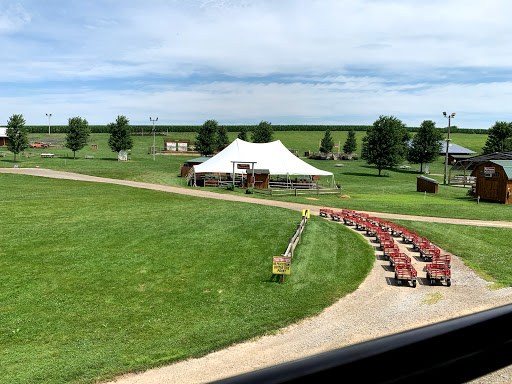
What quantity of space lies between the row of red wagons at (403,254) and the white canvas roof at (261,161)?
16.9 m

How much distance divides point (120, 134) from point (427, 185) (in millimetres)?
52763

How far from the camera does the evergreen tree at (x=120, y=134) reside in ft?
230

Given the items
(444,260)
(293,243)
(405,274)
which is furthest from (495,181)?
(293,243)

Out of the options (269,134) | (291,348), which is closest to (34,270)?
(291,348)

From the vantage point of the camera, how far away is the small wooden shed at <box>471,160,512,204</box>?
36.8 meters

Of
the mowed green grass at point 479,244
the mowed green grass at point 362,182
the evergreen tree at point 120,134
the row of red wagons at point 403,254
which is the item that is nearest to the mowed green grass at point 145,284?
the row of red wagons at point 403,254

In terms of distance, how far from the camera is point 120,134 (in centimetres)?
7150

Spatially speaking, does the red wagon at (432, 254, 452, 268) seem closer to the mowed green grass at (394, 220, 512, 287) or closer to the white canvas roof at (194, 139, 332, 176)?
the mowed green grass at (394, 220, 512, 287)

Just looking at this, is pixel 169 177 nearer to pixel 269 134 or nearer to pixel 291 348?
pixel 269 134

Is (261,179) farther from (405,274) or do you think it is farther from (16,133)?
(16,133)

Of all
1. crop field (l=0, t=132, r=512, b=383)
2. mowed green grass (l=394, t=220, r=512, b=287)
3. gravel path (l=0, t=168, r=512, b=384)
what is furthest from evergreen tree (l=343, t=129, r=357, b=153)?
gravel path (l=0, t=168, r=512, b=384)

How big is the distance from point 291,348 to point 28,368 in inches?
261

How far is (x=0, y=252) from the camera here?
17984mm

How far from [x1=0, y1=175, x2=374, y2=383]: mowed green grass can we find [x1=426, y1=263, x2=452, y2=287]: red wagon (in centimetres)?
267
